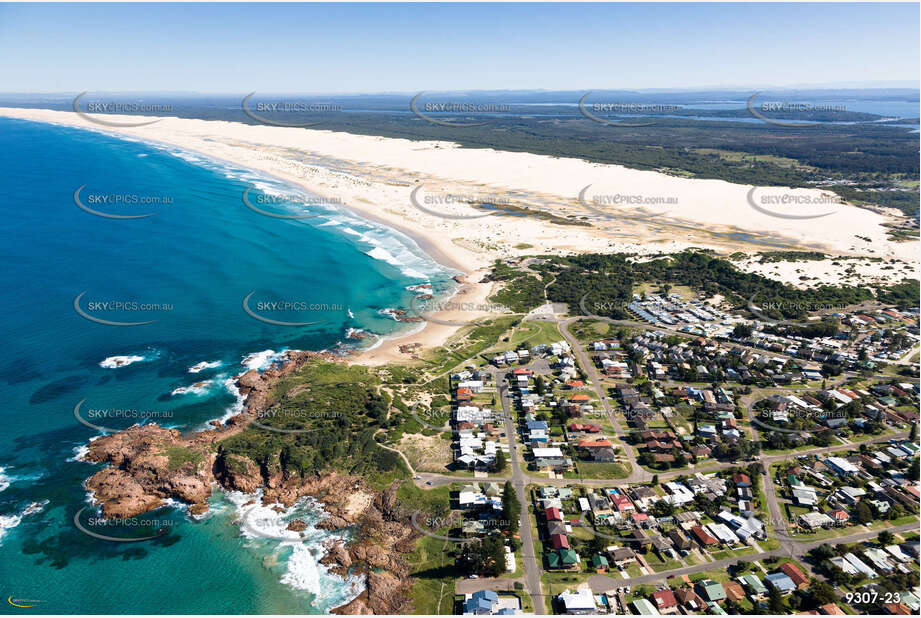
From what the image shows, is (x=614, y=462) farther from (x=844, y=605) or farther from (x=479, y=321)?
(x=479, y=321)

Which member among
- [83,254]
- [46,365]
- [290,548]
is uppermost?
[83,254]

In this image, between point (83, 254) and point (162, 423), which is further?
point (83, 254)

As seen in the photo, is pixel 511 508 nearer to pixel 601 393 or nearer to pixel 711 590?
pixel 711 590

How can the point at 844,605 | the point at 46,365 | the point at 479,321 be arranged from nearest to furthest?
the point at 844,605, the point at 46,365, the point at 479,321

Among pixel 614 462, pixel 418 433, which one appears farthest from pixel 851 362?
pixel 418 433

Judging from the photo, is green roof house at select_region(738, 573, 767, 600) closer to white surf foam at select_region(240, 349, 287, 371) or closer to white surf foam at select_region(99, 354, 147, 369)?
white surf foam at select_region(240, 349, 287, 371)

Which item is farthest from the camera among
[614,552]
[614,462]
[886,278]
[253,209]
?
[253,209]

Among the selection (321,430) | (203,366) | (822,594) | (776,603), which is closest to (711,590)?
(776,603)
